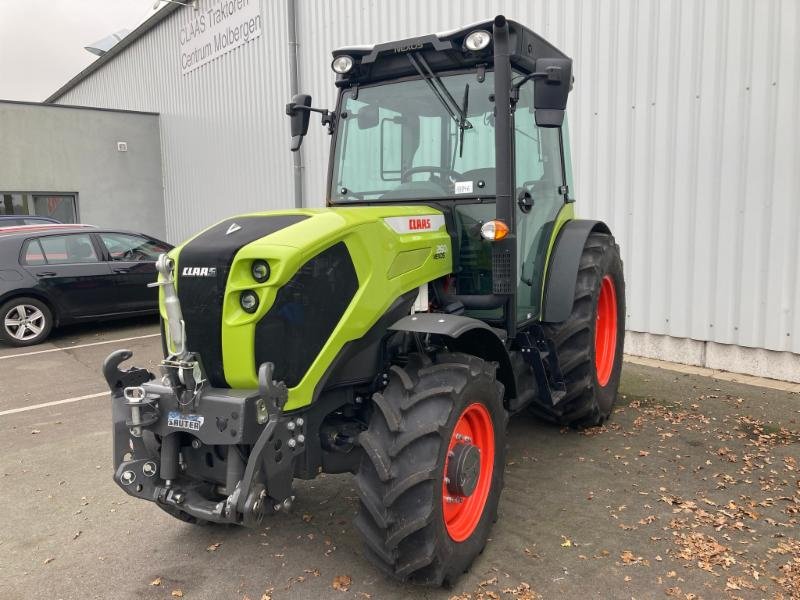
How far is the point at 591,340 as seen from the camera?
4.34 m

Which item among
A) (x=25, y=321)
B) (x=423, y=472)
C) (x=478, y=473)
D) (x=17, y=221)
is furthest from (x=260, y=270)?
(x=17, y=221)

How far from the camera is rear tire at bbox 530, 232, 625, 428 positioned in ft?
14.1

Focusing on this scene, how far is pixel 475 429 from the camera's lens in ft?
10.5

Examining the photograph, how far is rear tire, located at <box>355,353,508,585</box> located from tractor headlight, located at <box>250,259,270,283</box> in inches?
28.2

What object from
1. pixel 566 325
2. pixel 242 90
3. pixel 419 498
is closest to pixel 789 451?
pixel 566 325

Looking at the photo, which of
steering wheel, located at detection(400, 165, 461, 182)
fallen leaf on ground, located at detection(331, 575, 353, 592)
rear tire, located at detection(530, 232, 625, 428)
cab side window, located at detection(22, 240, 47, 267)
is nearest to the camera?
fallen leaf on ground, located at detection(331, 575, 353, 592)

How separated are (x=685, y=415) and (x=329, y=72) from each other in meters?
7.96

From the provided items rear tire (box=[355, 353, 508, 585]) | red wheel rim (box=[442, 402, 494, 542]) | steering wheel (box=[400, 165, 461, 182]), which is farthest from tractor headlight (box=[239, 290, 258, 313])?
steering wheel (box=[400, 165, 461, 182])

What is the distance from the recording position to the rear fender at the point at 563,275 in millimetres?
4160

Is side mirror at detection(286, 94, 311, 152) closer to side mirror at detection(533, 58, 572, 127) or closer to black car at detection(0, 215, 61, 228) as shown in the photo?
side mirror at detection(533, 58, 572, 127)

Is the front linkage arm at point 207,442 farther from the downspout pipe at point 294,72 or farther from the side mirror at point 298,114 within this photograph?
the downspout pipe at point 294,72

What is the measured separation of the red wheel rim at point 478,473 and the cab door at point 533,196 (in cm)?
98

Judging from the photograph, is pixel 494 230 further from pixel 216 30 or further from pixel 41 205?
pixel 41 205

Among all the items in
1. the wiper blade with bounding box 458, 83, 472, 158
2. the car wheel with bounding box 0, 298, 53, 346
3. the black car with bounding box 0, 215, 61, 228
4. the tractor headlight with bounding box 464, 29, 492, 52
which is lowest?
the car wheel with bounding box 0, 298, 53, 346
